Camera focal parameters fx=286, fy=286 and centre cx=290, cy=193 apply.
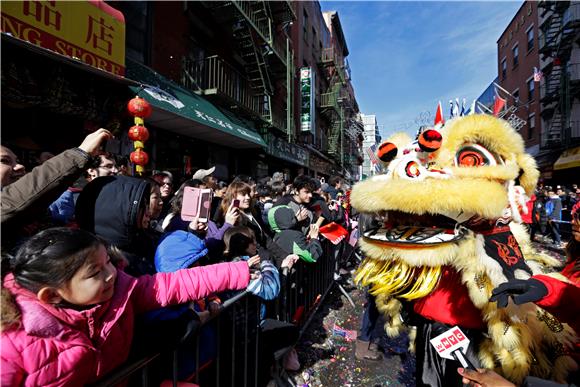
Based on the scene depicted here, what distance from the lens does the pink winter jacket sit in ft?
3.07

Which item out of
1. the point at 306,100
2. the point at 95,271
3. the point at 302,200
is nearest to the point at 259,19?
the point at 306,100

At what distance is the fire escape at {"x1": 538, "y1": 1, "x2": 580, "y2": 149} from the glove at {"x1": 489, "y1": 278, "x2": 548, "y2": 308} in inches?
843

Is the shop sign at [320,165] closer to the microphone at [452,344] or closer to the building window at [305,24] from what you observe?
the building window at [305,24]

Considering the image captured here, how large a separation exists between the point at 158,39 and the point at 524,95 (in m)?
25.9

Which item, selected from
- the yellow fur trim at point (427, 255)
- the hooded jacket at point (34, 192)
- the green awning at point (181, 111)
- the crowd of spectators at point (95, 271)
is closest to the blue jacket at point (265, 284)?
the crowd of spectators at point (95, 271)

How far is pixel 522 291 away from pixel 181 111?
6.59 m

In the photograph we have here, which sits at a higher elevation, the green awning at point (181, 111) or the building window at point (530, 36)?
the building window at point (530, 36)

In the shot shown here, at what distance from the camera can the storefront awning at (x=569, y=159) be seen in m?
15.4

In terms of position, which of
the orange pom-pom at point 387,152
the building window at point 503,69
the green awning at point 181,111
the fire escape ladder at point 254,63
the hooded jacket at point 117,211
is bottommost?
the hooded jacket at point 117,211

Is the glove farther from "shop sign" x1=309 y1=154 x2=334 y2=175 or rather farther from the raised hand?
"shop sign" x1=309 y1=154 x2=334 y2=175

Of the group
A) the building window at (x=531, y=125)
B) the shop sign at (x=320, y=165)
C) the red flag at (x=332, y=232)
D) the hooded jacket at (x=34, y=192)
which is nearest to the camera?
the hooded jacket at (x=34, y=192)

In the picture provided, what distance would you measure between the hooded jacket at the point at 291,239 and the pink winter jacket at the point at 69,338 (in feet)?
5.98

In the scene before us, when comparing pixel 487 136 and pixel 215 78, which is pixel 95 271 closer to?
pixel 487 136

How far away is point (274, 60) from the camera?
1334 cm
